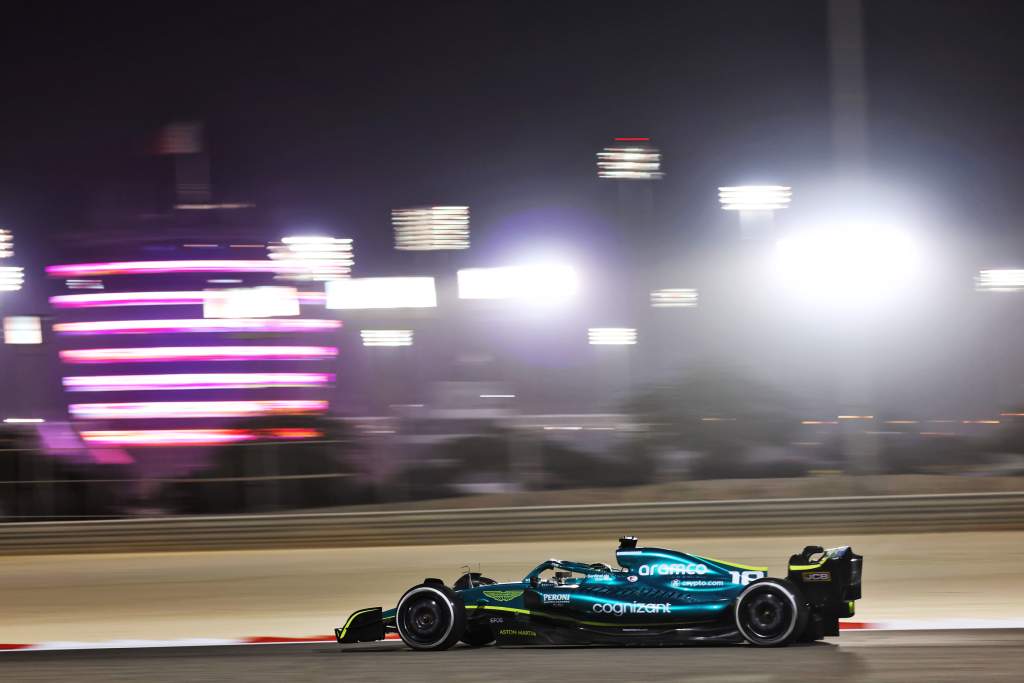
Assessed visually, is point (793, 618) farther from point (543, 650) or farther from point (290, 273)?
point (290, 273)

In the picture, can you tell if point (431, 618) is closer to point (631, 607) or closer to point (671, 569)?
point (631, 607)

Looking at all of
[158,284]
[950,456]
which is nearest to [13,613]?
[950,456]

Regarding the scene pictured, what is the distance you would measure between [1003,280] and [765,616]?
176 feet

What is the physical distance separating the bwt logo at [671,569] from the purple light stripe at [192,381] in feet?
250

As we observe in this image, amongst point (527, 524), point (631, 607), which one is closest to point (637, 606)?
point (631, 607)

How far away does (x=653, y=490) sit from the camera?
2472 centimetres

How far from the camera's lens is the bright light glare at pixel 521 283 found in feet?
218

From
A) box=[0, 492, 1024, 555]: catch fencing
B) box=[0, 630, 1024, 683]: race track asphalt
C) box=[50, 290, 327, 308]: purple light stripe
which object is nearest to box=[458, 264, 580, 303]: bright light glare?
box=[50, 290, 327, 308]: purple light stripe

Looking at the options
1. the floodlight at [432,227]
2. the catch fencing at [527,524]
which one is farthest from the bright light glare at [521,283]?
the catch fencing at [527,524]

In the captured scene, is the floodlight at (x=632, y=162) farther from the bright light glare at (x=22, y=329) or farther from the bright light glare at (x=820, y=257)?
the bright light glare at (x=22, y=329)

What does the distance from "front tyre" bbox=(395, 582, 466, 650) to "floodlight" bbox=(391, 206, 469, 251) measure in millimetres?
59228

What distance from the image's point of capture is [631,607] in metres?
9.20

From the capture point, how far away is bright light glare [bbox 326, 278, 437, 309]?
83.6 meters

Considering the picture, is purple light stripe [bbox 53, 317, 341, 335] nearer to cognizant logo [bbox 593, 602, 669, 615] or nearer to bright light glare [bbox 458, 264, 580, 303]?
bright light glare [bbox 458, 264, 580, 303]
